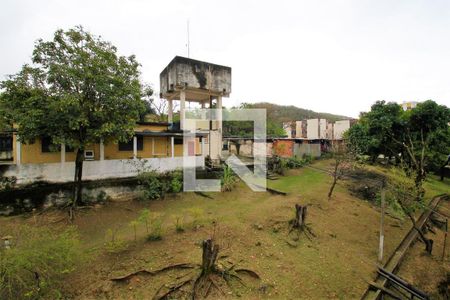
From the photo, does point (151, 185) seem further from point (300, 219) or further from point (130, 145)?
point (300, 219)

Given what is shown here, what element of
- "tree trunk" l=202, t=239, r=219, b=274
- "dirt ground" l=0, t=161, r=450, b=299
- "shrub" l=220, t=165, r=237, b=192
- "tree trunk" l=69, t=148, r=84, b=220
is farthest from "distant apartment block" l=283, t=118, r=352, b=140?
"tree trunk" l=202, t=239, r=219, b=274

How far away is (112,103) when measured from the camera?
10.0m

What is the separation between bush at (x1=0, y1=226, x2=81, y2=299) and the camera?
4727mm

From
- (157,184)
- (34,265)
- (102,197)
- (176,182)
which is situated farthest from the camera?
(176,182)

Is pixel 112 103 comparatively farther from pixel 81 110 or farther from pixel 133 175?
pixel 133 175

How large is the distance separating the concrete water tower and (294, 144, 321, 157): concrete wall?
11312 mm

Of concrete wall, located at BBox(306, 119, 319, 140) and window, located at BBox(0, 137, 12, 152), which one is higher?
concrete wall, located at BBox(306, 119, 319, 140)

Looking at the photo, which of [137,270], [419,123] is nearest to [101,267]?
[137,270]

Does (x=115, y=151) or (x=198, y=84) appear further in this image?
(x=198, y=84)

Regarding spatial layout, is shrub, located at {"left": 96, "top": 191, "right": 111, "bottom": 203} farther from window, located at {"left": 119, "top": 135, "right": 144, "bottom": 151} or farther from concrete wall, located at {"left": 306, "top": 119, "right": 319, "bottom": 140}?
concrete wall, located at {"left": 306, "top": 119, "right": 319, "bottom": 140}

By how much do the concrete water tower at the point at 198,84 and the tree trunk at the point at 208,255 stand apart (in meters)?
10.6

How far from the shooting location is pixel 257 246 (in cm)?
825

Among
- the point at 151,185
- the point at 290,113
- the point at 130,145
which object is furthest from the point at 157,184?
the point at 290,113

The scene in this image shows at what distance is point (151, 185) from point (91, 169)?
3217 millimetres
